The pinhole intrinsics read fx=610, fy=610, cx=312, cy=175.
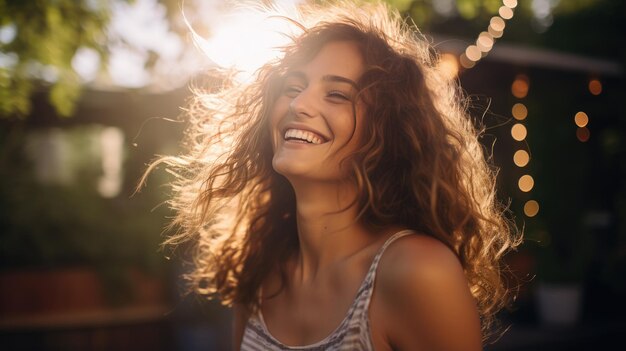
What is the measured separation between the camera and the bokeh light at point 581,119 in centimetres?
825

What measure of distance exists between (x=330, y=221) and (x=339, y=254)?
12cm

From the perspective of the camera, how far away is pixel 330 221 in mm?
2086

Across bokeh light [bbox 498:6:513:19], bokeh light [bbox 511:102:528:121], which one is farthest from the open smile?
bokeh light [bbox 511:102:528:121]

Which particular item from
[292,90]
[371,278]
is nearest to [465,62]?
[292,90]

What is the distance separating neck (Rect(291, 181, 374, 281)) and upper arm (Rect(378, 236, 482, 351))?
0.35m

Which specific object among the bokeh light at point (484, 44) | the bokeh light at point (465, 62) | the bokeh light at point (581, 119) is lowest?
the bokeh light at point (581, 119)

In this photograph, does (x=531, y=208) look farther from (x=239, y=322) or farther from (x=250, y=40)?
(x=239, y=322)

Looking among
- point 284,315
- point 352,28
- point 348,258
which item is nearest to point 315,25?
point 352,28

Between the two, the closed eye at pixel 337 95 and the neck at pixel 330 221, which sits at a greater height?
the closed eye at pixel 337 95

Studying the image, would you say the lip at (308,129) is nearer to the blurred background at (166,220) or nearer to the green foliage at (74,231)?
the blurred background at (166,220)

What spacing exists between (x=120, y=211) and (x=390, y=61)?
224 inches

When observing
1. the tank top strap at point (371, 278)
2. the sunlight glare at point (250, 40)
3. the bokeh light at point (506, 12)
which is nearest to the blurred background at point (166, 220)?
the bokeh light at point (506, 12)

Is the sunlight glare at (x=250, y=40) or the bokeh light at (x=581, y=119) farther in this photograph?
the bokeh light at (x=581, y=119)

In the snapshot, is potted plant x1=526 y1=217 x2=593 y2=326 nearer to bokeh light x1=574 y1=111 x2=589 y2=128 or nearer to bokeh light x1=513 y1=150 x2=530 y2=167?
bokeh light x1=513 y1=150 x2=530 y2=167
